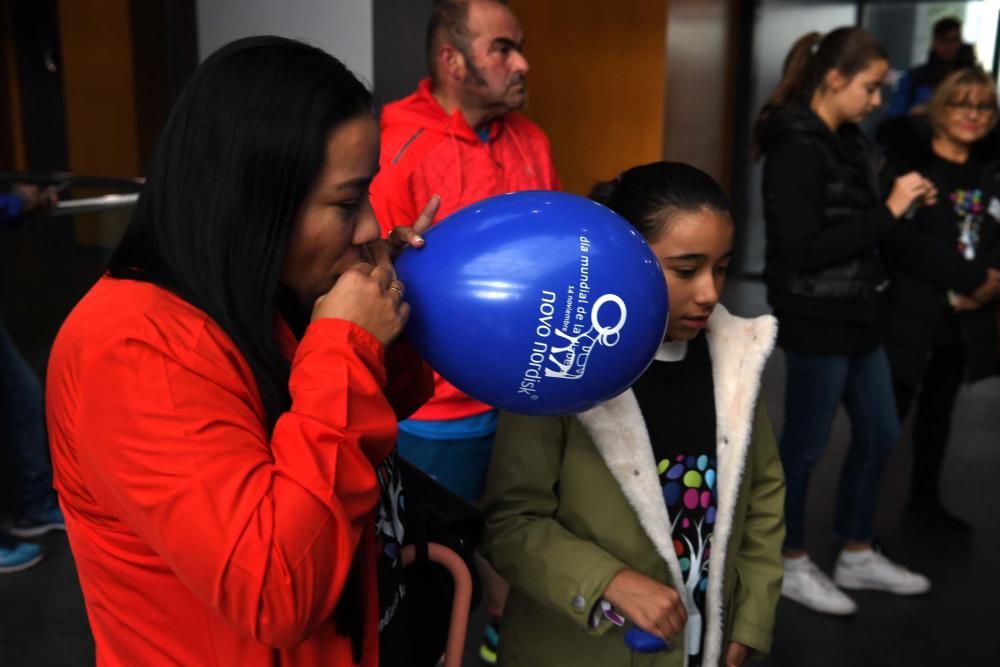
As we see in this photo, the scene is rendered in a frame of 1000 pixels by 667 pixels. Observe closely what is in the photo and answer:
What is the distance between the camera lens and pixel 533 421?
59.0 inches

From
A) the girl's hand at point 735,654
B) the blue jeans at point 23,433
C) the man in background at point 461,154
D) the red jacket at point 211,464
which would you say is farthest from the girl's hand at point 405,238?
the blue jeans at point 23,433

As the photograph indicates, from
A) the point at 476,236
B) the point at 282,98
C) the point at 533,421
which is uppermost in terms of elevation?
the point at 282,98

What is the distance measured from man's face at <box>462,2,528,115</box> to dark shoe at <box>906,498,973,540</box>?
7.23ft

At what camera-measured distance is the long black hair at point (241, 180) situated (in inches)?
36.5

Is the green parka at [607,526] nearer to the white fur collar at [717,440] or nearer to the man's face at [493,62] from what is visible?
the white fur collar at [717,440]

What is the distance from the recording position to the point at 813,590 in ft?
9.54

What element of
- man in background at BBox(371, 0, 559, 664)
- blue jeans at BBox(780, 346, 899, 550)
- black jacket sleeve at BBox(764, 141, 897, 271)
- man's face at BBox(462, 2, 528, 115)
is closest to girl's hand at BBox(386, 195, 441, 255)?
man in background at BBox(371, 0, 559, 664)

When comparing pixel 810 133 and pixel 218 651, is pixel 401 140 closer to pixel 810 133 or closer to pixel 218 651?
pixel 810 133

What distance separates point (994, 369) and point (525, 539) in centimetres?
261

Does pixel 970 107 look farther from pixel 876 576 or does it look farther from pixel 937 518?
pixel 876 576

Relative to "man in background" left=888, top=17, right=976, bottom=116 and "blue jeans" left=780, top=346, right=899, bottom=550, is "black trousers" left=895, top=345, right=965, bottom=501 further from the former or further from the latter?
"man in background" left=888, top=17, right=976, bottom=116

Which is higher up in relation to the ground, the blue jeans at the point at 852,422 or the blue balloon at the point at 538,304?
the blue balloon at the point at 538,304

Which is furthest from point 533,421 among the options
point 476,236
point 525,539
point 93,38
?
point 93,38

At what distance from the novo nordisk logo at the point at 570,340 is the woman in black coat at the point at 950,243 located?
2440mm
